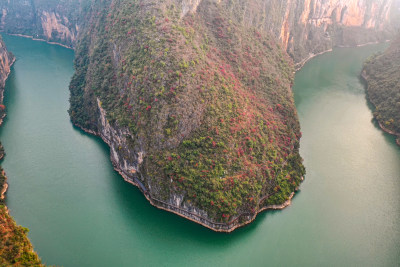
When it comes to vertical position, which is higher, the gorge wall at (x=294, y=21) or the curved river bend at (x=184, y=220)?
the gorge wall at (x=294, y=21)

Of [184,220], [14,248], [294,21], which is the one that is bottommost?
[184,220]

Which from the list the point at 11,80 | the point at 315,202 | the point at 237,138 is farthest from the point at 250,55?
the point at 11,80

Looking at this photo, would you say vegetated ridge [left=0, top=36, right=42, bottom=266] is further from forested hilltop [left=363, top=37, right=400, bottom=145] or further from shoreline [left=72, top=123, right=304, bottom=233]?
forested hilltop [left=363, top=37, right=400, bottom=145]

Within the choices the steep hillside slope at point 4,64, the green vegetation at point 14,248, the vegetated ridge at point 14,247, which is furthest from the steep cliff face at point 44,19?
the green vegetation at point 14,248

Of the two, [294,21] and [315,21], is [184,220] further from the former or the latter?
[315,21]

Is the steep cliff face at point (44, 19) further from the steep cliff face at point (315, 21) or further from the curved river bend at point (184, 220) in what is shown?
the steep cliff face at point (315, 21)

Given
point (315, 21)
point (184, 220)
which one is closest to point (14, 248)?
point (184, 220)
